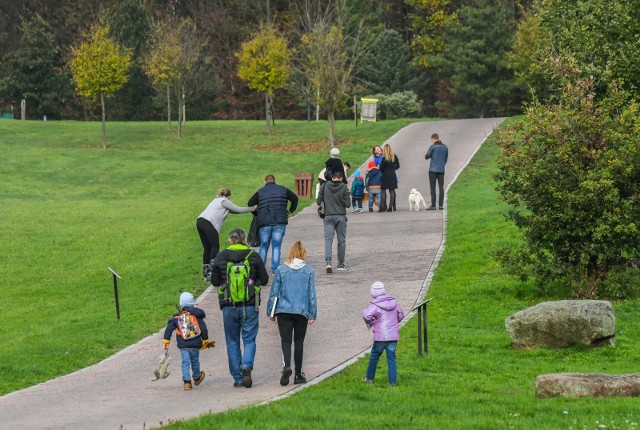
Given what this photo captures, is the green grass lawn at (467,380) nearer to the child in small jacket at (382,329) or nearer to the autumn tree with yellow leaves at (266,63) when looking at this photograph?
the child in small jacket at (382,329)

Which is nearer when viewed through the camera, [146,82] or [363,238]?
[363,238]

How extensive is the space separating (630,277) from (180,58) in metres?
39.3

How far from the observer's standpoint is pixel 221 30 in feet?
268

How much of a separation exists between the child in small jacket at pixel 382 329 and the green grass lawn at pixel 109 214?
4429mm

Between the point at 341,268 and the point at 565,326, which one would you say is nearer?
the point at 565,326

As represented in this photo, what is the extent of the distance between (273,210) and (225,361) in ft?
18.2

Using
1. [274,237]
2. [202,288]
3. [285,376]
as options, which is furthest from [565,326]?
[202,288]

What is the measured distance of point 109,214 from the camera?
3359 centimetres

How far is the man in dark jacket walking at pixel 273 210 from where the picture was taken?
20.0 metres

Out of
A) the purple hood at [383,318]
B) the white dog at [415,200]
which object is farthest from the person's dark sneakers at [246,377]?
the white dog at [415,200]

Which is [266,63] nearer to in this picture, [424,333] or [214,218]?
[214,218]

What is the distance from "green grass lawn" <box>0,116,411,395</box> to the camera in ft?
58.1

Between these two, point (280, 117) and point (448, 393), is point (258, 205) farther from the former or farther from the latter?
point (280, 117)

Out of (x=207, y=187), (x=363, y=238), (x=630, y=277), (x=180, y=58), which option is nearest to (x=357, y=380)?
(x=630, y=277)
